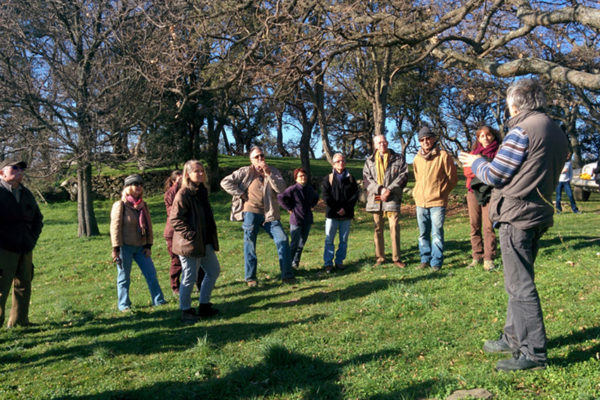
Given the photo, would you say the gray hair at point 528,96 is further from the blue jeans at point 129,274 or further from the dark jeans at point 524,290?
the blue jeans at point 129,274

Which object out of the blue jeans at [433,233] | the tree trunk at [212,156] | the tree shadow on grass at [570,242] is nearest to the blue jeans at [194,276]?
the blue jeans at [433,233]

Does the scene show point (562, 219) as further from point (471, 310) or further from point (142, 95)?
point (142, 95)

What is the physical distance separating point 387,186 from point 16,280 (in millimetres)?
5797

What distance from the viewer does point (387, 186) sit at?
8.04m

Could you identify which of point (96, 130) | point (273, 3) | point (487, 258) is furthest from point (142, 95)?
point (487, 258)

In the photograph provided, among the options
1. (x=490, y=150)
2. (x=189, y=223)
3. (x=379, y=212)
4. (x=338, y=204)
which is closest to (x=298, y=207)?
(x=338, y=204)

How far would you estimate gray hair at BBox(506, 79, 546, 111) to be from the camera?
3740 millimetres

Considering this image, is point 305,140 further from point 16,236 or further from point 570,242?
point 16,236

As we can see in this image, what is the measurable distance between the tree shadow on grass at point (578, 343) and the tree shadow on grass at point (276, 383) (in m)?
1.04

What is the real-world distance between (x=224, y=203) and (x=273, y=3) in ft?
46.8

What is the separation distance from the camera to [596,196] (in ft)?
69.2

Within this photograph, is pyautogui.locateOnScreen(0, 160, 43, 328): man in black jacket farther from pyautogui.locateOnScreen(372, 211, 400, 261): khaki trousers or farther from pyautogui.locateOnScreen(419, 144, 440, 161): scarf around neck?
pyautogui.locateOnScreen(419, 144, 440, 161): scarf around neck

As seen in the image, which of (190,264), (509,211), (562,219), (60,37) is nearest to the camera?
(509,211)

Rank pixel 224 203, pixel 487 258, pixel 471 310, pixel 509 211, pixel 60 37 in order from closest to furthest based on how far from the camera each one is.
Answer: pixel 509 211
pixel 471 310
pixel 487 258
pixel 60 37
pixel 224 203
